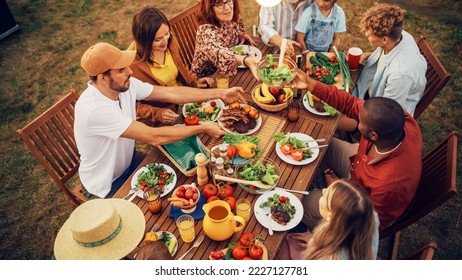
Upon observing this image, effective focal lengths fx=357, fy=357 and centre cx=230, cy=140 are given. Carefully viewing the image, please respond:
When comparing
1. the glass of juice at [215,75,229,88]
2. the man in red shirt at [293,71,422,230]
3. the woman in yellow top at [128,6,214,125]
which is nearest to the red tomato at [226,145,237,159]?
the woman in yellow top at [128,6,214,125]

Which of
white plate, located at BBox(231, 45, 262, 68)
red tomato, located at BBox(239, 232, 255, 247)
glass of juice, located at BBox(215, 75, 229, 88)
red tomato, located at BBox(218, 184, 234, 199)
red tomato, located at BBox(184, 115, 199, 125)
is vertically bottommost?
red tomato, located at BBox(239, 232, 255, 247)

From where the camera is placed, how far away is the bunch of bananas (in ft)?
12.8

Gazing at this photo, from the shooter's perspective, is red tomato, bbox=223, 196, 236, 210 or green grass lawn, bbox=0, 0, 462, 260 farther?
green grass lawn, bbox=0, 0, 462, 260

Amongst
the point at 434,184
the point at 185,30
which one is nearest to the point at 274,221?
the point at 434,184

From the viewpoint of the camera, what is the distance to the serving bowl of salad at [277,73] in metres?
3.75

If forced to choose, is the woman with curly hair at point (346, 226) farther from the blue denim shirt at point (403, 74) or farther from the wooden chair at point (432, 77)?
the wooden chair at point (432, 77)

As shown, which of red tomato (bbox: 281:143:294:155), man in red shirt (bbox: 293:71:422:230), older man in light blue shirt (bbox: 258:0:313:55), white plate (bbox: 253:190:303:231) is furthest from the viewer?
older man in light blue shirt (bbox: 258:0:313:55)

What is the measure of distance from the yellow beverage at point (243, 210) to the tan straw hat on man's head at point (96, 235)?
2.57ft

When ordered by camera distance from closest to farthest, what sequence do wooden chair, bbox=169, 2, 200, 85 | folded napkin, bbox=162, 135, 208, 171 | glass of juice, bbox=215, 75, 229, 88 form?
folded napkin, bbox=162, 135, 208, 171
glass of juice, bbox=215, 75, 229, 88
wooden chair, bbox=169, 2, 200, 85

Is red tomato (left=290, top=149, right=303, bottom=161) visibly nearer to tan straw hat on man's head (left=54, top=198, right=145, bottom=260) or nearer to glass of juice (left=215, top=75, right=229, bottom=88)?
glass of juice (left=215, top=75, right=229, bottom=88)

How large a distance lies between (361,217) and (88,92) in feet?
8.56

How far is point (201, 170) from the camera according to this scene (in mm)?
3168

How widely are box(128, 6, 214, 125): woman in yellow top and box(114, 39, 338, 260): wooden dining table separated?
540mm

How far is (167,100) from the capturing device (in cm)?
400
